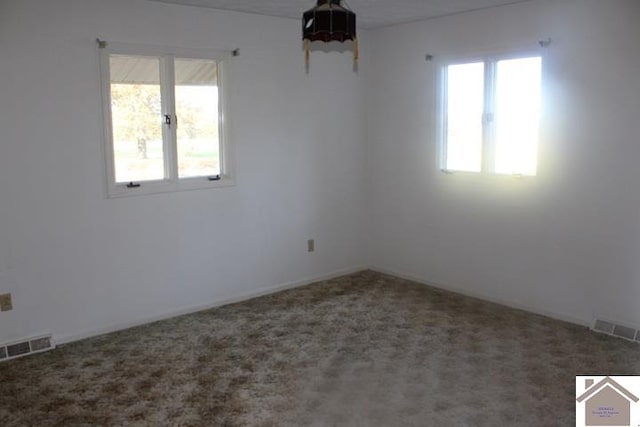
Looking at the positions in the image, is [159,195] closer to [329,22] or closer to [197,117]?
[197,117]

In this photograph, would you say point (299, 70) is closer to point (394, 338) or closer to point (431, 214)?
point (431, 214)

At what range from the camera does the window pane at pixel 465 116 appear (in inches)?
197

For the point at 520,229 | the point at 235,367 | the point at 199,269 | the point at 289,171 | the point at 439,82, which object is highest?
the point at 439,82

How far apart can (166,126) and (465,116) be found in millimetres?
2565

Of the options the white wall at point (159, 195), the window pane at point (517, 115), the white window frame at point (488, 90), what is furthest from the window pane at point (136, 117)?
the window pane at point (517, 115)

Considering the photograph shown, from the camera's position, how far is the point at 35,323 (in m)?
4.04

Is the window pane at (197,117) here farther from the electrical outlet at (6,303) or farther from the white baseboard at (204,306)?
the electrical outlet at (6,303)

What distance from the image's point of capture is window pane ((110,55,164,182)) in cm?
432

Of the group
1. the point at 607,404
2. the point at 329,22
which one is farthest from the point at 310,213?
the point at 607,404

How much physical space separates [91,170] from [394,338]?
2517mm

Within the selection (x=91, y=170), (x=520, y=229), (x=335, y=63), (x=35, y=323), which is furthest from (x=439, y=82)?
(x=35, y=323)

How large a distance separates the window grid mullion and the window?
2.39m

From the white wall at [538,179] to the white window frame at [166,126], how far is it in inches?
67.3

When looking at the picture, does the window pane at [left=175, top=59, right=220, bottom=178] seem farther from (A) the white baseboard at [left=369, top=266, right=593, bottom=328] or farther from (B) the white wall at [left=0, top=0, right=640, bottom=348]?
(A) the white baseboard at [left=369, top=266, right=593, bottom=328]
